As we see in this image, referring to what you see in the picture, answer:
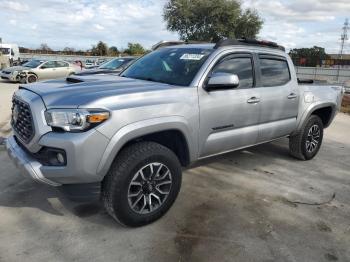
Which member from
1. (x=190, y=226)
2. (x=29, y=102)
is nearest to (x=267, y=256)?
(x=190, y=226)

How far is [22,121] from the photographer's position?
3.63m

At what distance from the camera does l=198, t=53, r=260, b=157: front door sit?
161 inches

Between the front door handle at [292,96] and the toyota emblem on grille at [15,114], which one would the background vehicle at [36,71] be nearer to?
the front door handle at [292,96]

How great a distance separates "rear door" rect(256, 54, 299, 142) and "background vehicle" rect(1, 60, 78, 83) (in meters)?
14.6

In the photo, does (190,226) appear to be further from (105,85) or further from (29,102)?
(29,102)

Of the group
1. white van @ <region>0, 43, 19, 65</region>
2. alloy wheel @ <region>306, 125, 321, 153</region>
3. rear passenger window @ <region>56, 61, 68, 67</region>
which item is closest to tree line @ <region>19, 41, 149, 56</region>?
white van @ <region>0, 43, 19, 65</region>

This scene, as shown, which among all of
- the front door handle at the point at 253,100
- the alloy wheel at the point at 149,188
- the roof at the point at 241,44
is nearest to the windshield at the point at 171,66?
the roof at the point at 241,44

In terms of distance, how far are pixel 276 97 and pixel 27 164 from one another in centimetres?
324

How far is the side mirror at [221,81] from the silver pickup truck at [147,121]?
1 cm

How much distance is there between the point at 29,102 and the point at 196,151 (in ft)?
5.75

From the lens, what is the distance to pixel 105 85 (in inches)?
151

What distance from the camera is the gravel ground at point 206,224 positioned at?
3.33 metres

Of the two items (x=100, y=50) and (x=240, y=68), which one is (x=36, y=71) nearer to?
(x=240, y=68)

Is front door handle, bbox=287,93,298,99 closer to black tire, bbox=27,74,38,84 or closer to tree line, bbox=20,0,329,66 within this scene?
black tire, bbox=27,74,38,84
